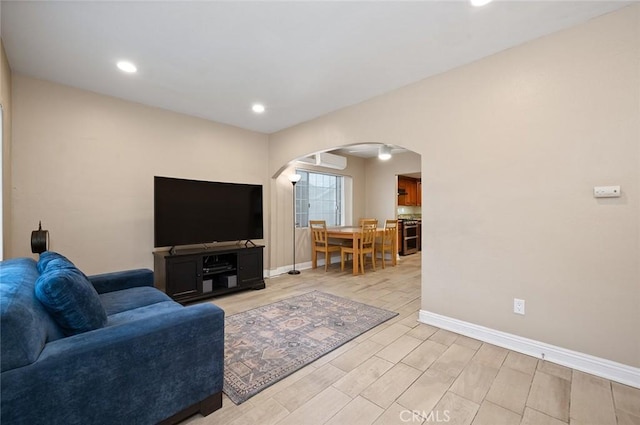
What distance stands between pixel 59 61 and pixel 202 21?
165 centimetres

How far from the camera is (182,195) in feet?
11.3

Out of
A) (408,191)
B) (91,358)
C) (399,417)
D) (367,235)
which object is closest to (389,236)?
(367,235)

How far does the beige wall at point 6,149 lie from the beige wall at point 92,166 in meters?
0.16

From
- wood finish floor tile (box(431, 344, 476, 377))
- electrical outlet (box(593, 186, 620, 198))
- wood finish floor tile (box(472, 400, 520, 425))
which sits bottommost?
wood finish floor tile (box(472, 400, 520, 425))

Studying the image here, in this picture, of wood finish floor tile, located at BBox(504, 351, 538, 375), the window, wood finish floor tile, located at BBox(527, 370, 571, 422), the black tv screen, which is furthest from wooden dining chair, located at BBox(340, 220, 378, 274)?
wood finish floor tile, located at BBox(527, 370, 571, 422)

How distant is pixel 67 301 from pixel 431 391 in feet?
7.02

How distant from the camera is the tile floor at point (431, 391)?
5.00 ft

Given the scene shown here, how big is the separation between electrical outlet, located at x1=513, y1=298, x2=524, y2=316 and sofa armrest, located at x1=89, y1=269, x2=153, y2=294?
3.40 meters

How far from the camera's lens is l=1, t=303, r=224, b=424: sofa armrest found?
1.03 meters

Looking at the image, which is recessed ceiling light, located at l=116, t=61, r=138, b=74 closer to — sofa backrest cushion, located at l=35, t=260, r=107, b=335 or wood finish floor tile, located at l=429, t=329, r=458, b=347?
sofa backrest cushion, located at l=35, t=260, r=107, b=335

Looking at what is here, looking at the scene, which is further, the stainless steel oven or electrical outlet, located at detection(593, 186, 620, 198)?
the stainless steel oven

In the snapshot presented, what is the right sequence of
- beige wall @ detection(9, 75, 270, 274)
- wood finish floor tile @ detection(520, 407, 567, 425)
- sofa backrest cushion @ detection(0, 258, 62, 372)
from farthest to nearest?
beige wall @ detection(9, 75, 270, 274) < wood finish floor tile @ detection(520, 407, 567, 425) < sofa backrest cushion @ detection(0, 258, 62, 372)

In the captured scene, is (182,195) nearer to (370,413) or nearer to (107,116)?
(107,116)

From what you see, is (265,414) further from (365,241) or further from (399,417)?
(365,241)
